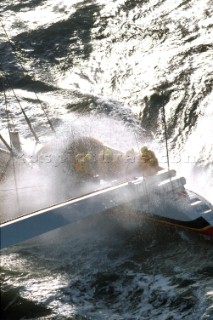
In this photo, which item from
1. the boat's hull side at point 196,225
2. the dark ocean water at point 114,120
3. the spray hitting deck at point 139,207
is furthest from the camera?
the boat's hull side at point 196,225

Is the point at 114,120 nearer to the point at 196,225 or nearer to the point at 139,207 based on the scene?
the point at 139,207

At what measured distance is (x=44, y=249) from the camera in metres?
12.9

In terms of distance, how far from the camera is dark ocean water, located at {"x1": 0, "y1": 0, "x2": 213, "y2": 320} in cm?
1034

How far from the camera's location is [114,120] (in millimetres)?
19703

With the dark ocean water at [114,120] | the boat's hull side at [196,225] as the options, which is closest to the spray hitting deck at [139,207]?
the boat's hull side at [196,225]

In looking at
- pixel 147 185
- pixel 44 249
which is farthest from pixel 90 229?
pixel 147 185

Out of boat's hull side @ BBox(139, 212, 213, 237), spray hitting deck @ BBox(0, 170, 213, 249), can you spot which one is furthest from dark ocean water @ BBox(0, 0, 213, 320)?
spray hitting deck @ BBox(0, 170, 213, 249)

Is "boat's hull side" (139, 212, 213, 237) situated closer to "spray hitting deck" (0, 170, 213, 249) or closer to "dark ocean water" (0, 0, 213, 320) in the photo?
"spray hitting deck" (0, 170, 213, 249)

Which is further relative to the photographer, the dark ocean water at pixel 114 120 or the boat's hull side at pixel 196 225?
the boat's hull side at pixel 196 225

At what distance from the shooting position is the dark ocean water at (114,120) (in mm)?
10344

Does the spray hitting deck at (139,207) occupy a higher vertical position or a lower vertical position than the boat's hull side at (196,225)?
higher

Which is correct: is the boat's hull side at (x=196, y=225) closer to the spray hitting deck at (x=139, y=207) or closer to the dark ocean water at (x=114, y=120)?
the spray hitting deck at (x=139, y=207)

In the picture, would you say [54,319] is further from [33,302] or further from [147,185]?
[147,185]

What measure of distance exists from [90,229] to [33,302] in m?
3.47
